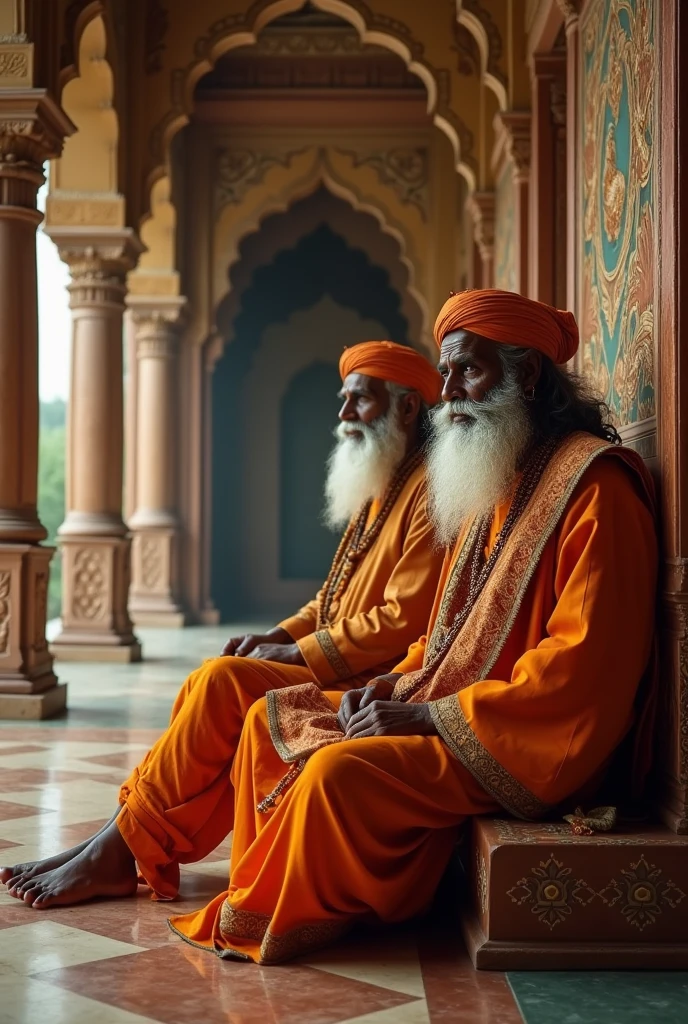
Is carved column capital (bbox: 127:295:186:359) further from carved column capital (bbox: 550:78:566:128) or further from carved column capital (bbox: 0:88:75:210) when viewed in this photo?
carved column capital (bbox: 550:78:566:128)

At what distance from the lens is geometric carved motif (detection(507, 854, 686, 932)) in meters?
2.58

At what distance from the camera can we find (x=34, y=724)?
6266mm

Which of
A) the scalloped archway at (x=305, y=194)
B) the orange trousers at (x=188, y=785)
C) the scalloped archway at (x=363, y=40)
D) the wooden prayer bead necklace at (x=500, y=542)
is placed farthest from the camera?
the scalloped archway at (x=305, y=194)

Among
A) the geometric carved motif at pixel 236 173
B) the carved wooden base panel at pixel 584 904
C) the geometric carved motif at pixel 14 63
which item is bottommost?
the carved wooden base panel at pixel 584 904

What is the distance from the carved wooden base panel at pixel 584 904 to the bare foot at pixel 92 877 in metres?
1.00

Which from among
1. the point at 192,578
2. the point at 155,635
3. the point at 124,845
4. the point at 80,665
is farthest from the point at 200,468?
the point at 124,845

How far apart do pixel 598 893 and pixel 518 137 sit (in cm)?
483

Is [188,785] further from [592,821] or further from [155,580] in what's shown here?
[155,580]

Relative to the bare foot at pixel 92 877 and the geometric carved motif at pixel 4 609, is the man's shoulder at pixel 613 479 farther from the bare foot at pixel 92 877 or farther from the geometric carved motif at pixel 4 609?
the geometric carved motif at pixel 4 609

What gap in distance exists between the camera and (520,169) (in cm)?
662

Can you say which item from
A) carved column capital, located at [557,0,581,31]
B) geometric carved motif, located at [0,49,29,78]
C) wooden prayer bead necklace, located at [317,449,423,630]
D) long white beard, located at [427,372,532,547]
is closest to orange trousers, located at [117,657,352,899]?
wooden prayer bead necklace, located at [317,449,423,630]

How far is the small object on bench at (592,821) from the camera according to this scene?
2662 millimetres

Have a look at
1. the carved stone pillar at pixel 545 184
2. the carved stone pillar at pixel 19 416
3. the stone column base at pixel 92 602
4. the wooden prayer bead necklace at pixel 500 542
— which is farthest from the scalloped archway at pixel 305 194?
the wooden prayer bead necklace at pixel 500 542

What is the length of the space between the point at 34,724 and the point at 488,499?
385cm
